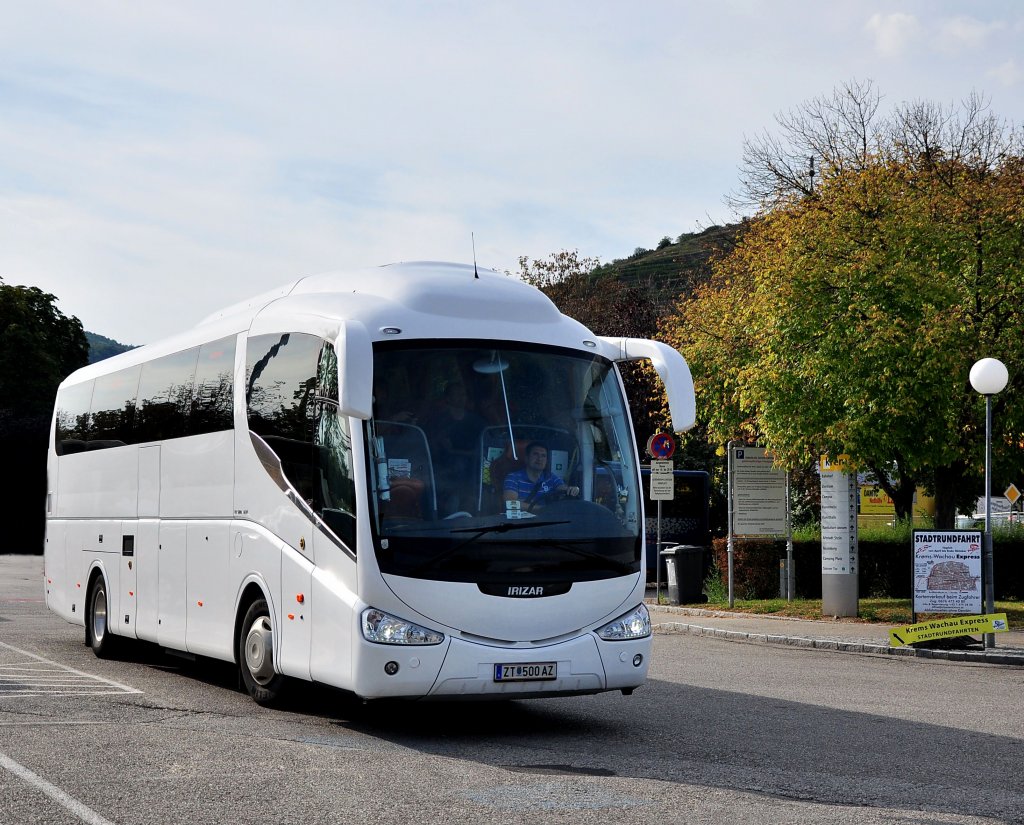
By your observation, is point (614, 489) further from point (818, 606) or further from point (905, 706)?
point (818, 606)

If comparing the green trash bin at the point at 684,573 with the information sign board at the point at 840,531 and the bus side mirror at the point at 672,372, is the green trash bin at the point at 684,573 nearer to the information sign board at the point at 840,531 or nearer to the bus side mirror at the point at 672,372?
the information sign board at the point at 840,531

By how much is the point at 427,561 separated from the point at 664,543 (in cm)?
2350

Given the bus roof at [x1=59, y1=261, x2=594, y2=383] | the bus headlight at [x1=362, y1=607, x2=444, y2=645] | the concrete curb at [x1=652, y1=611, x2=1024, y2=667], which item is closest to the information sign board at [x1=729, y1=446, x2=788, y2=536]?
the concrete curb at [x1=652, y1=611, x2=1024, y2=667]

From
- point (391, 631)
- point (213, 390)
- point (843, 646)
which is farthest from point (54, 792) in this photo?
point (843, 646)

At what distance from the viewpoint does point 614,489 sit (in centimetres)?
1028

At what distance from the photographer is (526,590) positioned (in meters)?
9.63

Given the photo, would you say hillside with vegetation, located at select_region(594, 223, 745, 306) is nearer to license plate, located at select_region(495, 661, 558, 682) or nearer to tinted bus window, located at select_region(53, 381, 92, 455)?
tinted bus window, located at select_region(53, 381, 92, 455)

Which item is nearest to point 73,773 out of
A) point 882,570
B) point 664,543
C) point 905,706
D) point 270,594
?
point 270,594

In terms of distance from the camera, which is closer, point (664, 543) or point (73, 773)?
point (73, 773)

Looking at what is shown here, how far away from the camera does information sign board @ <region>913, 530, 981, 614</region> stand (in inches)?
705

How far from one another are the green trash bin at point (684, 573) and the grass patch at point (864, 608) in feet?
1.42

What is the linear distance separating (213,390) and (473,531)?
395 cm

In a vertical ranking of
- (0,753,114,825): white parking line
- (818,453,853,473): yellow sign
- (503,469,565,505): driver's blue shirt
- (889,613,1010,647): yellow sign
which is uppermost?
(818,453,853,473): yellow sign

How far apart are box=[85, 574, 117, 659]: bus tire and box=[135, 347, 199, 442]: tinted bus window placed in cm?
212
